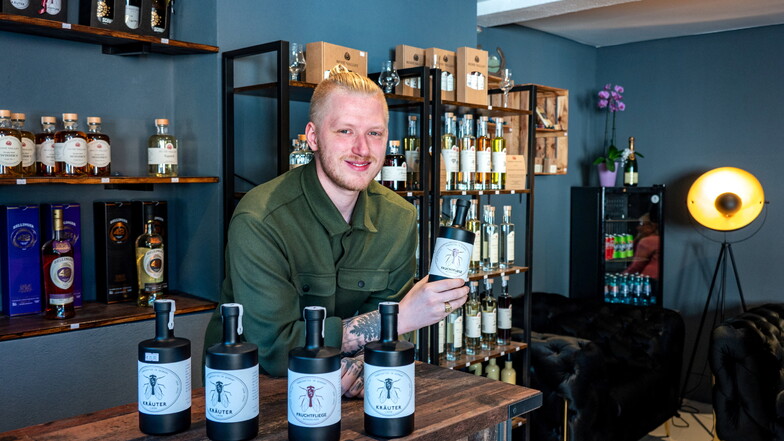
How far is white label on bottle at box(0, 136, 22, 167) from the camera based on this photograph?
2.11 meters

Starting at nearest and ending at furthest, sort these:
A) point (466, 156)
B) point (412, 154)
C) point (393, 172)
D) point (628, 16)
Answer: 1. point (393, 172)
2. point (412, 154)
3. point (466, 156)
4. point (628, 16)

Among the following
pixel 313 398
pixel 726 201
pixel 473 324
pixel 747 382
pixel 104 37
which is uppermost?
pixel 104 37

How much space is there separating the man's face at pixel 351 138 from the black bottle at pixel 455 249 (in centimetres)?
41

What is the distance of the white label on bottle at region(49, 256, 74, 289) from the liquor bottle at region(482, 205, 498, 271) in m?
1.86

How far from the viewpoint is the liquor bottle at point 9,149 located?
2115 mm

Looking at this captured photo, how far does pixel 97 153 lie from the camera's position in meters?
2.34

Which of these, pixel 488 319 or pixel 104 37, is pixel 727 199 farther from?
pixel 104 37

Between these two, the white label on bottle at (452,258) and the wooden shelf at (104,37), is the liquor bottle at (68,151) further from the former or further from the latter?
the white label on bottle at (452,258)

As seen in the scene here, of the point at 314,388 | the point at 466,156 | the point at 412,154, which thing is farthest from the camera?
the point at 466,156

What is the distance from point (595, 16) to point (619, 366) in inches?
87.3

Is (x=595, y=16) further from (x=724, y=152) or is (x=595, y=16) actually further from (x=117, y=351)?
(x=117, y=351)

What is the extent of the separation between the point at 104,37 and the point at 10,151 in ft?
1.71

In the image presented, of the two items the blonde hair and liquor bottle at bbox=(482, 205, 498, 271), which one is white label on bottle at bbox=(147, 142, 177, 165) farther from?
liquor bottle at bbox=(482, 205, 498, 271)

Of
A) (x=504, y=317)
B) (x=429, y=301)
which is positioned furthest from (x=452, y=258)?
(x=504, y=317)
